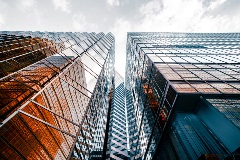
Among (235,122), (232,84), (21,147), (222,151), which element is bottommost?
(222,151)

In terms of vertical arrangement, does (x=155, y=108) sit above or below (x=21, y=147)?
above

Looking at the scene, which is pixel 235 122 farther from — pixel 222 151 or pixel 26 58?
pixel 26 58

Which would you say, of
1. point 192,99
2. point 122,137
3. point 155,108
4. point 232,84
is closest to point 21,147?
point 155,108

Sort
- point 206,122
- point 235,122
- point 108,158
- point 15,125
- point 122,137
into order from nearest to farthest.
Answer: point 235,122 → point 206,122 → point 15,125 → point 108,158 → point 122,137

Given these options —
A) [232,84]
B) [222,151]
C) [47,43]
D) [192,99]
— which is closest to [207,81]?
[232,84]

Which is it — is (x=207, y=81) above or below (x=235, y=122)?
above

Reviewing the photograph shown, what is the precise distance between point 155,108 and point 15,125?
1291 cm

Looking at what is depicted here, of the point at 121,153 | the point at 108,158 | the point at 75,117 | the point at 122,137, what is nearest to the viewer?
the point at 75,117

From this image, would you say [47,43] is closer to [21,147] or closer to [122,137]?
[21,147]

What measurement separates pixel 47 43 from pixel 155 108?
645 inches

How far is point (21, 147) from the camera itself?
15016mm

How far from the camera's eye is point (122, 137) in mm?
62156

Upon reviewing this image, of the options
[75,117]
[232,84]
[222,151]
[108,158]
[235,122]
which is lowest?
[222,151]

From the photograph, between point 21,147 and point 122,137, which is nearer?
point 21,147
